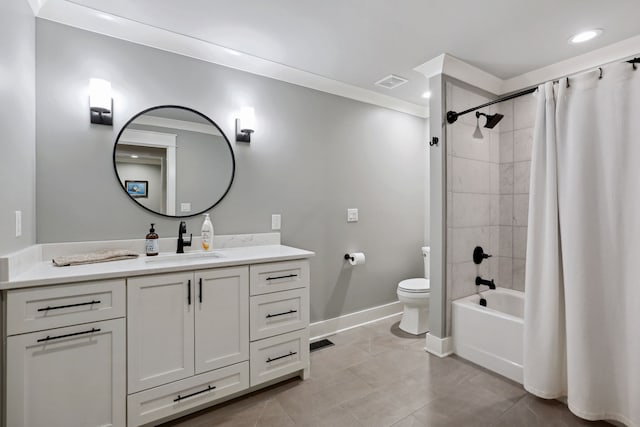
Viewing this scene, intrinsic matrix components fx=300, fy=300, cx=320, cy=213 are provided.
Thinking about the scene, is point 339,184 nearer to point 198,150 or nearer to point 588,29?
point 198,150

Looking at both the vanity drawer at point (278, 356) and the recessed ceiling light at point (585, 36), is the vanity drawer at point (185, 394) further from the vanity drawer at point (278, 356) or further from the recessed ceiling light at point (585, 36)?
the recessed ceiling light at point (585, 36)

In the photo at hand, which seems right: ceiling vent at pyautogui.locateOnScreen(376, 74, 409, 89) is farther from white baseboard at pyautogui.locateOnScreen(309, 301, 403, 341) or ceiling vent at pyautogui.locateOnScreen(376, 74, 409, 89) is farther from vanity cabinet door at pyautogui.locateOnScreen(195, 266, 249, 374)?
white baseboard at pyautogui.locateOnScreen(309, 301, 403, 341)

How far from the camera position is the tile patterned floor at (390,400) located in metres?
1.68

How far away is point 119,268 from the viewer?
1.52 m

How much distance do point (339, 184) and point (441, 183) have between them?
36.7 inches

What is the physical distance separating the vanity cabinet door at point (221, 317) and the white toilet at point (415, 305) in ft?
5.15

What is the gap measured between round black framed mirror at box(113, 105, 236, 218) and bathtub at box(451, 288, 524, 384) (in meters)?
2.14

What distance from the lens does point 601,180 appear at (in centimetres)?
161

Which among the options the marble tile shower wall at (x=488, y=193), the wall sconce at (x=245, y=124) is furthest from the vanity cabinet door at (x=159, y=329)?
the marble tile shower wall at (x=488, y=193)

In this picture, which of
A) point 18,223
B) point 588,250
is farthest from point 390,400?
point 18,223

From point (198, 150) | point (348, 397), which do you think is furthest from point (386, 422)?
point (198, 150)

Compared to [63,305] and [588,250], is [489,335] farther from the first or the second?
[63,305]

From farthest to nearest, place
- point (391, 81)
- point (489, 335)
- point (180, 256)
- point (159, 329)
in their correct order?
point (391, 81)
point (489, 335)
point (180, 256)
point (159, 329)

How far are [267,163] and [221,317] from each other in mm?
1272
